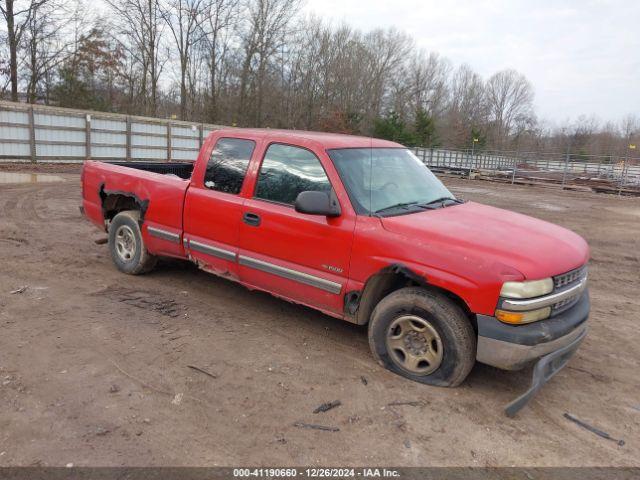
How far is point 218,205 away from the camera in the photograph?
475 centimetres

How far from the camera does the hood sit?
10.9 ft

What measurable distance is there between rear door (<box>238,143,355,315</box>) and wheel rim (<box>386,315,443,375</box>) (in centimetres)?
53

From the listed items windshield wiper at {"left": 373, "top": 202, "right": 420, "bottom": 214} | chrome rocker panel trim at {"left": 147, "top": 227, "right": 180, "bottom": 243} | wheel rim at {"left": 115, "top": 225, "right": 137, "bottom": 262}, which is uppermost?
windshield wiper at {"left": 373, "top": 202, "right": 420, "bottom": 214}

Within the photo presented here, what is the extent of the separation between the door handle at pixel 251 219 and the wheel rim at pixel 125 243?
2.04 metres

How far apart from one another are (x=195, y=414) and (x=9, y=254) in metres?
5.08

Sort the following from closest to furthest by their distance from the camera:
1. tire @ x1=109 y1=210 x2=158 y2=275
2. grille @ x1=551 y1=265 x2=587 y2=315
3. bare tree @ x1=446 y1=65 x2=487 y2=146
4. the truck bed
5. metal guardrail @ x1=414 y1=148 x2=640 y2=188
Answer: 1. grille @ x1=551 y1=265 x2=587 y2=315
2. tire @ x1=109 y1=210 x2=158 y2=275
3. the truck bed
4. metal guardrail @ x1=414 y1=148 x2=640 y2=188
5. bare tree @ x1=446 y1=65 x2=487 y2=146

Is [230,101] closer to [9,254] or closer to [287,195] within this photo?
[9,254]

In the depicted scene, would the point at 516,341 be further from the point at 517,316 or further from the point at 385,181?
the point at 385,181

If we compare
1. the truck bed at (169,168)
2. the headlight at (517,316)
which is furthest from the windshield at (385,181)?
the truck bed at (169,168)

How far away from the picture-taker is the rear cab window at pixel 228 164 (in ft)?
15.5

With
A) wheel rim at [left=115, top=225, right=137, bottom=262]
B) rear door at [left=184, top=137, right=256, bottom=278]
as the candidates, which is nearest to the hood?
rear door at [left=184, top=137, right=256, bottom=278]

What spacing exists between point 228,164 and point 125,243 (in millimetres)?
2068

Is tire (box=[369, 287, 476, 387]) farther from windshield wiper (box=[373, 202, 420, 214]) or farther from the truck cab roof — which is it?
the truck cab roof

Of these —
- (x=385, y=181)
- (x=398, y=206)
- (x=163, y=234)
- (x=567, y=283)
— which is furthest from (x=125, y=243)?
(x=567, y=283)
